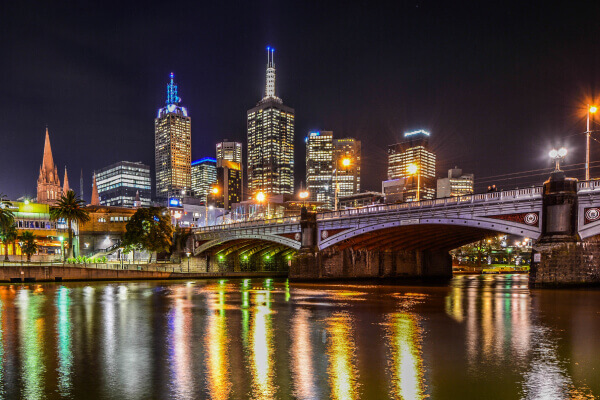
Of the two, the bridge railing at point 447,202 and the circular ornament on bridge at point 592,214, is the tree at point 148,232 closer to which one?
the bridge railing at point 447,202

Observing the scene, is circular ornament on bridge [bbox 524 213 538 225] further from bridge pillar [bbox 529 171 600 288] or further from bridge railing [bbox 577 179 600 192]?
bridge railing [bbox 577 179 600 192]

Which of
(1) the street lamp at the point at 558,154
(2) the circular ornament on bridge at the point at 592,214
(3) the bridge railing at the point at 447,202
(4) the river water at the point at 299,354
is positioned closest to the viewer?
(4) the river water at the point at 299,354

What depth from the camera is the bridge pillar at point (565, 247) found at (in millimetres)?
36969

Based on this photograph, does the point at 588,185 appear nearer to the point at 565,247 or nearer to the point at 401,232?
the point at 565,247

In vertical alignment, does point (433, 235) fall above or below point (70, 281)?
above

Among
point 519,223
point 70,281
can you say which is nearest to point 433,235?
point 519,223

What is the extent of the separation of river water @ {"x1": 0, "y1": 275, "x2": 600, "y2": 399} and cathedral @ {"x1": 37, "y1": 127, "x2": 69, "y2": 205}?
177069mm

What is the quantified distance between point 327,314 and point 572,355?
37.9 feet

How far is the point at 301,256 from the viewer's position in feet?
197

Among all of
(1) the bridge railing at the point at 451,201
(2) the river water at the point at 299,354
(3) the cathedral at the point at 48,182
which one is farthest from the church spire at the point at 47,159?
(2) the river water at the point at 299,354

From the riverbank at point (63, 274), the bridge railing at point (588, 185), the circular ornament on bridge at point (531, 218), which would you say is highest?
the bridge railing at point (588, 185)

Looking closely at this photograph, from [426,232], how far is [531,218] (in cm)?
1777

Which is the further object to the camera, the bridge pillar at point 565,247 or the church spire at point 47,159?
the church spire at point 47,159

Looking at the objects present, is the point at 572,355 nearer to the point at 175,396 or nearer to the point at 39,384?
the point at 175,396
